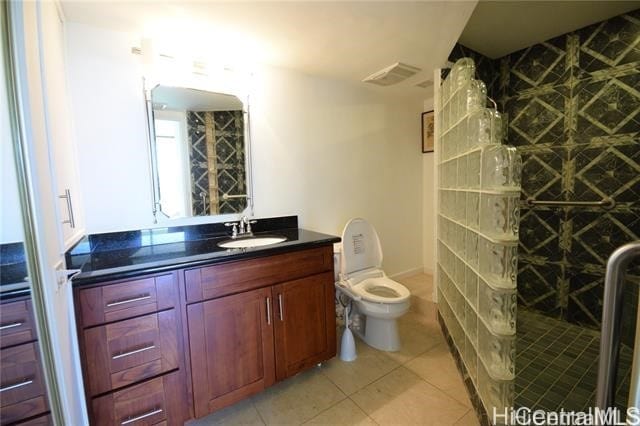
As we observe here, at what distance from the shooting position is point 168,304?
1.24 m

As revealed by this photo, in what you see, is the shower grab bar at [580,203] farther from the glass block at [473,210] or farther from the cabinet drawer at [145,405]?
the cabinet drawer at [145,405]

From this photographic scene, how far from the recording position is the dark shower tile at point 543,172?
2.21 meters

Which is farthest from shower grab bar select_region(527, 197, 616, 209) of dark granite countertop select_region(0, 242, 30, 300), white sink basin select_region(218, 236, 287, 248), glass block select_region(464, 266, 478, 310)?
dark granite countertop select_region(0, 242, 30, 300)

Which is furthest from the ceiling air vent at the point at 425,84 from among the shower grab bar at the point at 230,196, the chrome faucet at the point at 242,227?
the chrome faucet at the point at 242,227

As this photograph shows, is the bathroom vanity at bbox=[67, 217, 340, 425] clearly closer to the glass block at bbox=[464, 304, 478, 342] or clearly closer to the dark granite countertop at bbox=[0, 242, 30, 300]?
the dark granite countertop at bbox=[0, 242, 30, 300]

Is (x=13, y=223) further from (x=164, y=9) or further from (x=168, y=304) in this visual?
(x=164, y=9)

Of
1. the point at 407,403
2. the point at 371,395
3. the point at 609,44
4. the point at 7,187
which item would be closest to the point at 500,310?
the point at 407,403

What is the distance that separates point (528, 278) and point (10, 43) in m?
3.23

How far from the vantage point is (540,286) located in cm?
233

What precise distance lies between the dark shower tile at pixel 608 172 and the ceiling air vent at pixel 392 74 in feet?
4.49

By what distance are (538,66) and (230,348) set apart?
9.78 ft

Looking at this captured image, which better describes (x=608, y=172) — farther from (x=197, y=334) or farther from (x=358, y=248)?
(x=197, y=334)

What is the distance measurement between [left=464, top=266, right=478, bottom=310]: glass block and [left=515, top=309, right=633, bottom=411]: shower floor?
57 cm
